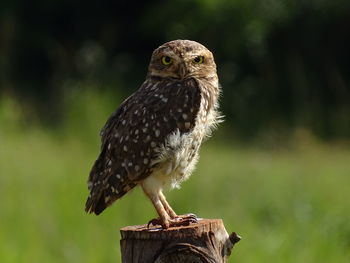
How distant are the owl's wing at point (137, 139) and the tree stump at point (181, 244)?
26.6 inches

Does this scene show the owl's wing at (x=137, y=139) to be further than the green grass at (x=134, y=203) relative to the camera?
No

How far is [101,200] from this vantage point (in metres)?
4.71

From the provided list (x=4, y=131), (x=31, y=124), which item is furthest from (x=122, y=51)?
(x=4, y=131)

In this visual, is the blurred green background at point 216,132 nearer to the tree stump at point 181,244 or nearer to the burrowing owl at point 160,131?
the burrowing owl at point 160,131

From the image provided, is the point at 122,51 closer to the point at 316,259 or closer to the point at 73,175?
the point at 73,175

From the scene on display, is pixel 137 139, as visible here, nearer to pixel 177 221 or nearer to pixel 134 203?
pixel 177 221

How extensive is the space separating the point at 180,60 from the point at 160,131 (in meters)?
0.41

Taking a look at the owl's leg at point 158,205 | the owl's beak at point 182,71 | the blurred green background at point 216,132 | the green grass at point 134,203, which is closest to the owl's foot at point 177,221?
the owl's leg at point 158,205

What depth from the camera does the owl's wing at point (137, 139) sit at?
470cm

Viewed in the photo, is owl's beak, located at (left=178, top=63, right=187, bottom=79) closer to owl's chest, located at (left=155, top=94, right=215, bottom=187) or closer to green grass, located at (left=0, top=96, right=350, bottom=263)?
owl's chest, located at (left=155, top=94, right=215, bottom=187)

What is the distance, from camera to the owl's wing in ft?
15.4

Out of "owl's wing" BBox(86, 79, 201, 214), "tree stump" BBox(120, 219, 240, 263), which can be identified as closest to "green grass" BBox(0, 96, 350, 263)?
"owl's wing" BBox(86, 79, 201, 214)

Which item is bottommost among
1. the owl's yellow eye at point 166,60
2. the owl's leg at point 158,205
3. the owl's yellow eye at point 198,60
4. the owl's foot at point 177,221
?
the owl's foot at point 177,221

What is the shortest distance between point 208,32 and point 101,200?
16883mm
